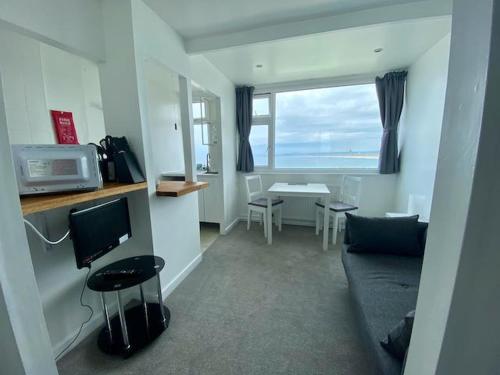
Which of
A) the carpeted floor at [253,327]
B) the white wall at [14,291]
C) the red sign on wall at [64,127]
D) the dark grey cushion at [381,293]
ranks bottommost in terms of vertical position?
the carpeted floor at [253,327]

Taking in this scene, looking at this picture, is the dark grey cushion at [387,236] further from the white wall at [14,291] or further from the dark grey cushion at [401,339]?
the white wall at [14,291]

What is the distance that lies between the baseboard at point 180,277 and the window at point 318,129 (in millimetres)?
2187

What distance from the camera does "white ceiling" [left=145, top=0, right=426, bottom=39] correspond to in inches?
66.3

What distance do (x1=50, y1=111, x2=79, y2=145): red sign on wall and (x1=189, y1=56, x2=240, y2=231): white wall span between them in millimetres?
1620

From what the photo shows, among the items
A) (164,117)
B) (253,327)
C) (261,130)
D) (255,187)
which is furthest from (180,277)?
(261,130)

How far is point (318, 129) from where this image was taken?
3.72 meters

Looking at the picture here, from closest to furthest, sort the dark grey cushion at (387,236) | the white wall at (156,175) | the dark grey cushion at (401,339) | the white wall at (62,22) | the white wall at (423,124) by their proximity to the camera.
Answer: the dark grey cushion at (401,339)
the white wall at (62,22)
the white wall at (156,175)
the dark grey cushion at (387,236)
the white wall at (423,124)

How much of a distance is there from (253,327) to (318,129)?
3.18m

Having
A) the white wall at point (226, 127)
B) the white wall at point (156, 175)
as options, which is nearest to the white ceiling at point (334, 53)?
the white wall at point (226, 127)

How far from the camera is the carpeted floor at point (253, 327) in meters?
1.33

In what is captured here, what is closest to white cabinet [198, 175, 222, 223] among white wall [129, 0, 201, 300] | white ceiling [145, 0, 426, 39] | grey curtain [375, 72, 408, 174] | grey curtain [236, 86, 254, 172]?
grey curtain [236, 86, 254, 172]

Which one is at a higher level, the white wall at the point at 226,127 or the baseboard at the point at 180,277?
the white wall at the point at 226,127

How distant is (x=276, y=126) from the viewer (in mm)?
3893

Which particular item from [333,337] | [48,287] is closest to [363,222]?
[333,337]
